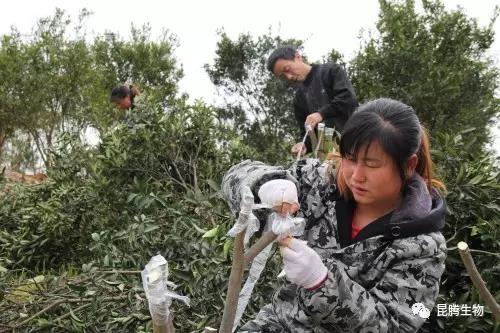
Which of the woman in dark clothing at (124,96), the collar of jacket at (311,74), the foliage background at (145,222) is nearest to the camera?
the foliage background at (145,222)

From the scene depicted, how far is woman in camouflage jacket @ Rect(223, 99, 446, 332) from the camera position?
1.19 m

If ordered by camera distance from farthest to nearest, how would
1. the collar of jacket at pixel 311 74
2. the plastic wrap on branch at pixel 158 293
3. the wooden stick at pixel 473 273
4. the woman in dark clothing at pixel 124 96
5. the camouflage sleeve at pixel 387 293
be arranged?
A: 1. the woman in dark clothing at pixel 124 96
2. the collar of jacket at pixel 311 74
3. the wooden stick at pixel 473 273
4. the camouflage sleeve at pixel 387 293
5. the plastic wrap on branch at pixel 158 293

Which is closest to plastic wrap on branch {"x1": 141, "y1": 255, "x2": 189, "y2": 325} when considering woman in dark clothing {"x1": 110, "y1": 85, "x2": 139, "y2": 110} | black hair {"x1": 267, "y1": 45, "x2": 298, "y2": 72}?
black hair {"x1": 267, "y1": 45, "x2": 298, "y2": 72}

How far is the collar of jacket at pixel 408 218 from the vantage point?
4.36ft

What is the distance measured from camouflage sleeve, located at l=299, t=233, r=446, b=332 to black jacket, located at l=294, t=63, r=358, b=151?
2108 millimetres

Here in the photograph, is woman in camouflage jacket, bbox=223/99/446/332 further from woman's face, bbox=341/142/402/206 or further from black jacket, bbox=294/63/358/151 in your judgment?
black jacket, bbox=294/63/358/151

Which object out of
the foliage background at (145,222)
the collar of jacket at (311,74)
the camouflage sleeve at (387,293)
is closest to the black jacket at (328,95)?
the collar of jacket at (311,74)

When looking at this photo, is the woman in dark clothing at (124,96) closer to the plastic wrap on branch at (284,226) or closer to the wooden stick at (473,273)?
the wooden stick at (473,273)

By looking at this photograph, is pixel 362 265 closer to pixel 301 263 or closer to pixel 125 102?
pixel 301 263

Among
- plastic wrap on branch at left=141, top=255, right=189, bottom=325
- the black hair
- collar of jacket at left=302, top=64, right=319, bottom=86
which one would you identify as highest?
the black hair

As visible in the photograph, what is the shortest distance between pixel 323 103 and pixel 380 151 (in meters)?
2.36

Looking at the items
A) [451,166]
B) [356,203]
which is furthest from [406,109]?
[451,166]

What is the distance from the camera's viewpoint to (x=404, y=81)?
357 inches

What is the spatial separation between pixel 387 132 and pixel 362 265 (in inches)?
12.4
